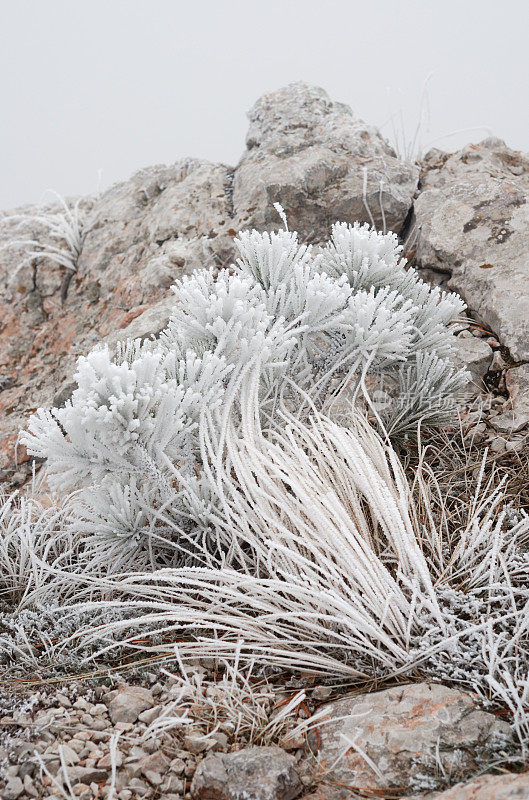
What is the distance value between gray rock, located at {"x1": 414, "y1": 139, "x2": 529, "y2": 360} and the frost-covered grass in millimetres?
600

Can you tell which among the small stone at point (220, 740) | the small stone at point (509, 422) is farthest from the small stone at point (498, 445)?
the small stone at point (220, 740)

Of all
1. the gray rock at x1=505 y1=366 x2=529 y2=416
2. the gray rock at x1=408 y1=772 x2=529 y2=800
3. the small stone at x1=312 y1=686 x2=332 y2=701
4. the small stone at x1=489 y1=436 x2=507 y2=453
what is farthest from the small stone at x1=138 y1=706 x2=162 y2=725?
the gray rock at x1=505 y1=366 x2=529 y2=416

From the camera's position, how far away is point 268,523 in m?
1.96

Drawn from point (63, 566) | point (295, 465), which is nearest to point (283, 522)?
point (295, 465)

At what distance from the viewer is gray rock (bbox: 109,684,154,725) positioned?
1511 millimetres

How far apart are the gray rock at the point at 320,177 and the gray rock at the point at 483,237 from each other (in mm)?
233

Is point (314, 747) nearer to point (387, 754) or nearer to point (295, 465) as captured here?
point (387, 754)

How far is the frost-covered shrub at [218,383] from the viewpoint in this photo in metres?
1.85

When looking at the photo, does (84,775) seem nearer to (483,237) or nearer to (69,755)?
(69,755)

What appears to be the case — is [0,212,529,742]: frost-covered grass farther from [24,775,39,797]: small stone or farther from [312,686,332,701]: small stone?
[24,775,39,797]: small stone

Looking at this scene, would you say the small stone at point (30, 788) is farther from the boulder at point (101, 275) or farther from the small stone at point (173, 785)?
the boulder at point (101, 275)

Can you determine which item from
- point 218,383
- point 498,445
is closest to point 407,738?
point 218,383

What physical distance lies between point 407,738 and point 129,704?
690 mm

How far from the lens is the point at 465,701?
1412 millimetres
